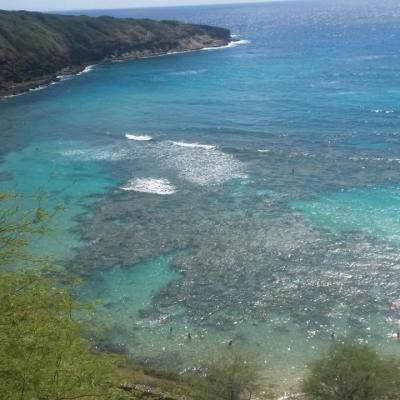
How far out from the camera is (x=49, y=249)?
152 ft

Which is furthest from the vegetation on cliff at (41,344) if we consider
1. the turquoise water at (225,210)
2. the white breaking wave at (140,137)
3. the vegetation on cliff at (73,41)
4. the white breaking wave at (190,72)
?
the white breaking wave at (190,72)

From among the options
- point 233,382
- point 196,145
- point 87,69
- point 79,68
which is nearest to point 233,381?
point 233,382

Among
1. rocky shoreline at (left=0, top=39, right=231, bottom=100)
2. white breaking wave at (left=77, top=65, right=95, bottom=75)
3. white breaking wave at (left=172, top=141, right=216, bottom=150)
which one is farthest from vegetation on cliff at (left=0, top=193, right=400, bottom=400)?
white breaking wave at (left=77, top=65, right=95, bottom=75)

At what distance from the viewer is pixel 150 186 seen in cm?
5959

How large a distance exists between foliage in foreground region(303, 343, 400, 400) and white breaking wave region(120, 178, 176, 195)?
3295 cm

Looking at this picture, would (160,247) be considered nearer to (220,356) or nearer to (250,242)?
(250,242)

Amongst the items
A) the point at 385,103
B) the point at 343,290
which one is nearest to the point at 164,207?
the point at 343,290

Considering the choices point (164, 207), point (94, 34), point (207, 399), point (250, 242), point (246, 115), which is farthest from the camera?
point (94, 34)

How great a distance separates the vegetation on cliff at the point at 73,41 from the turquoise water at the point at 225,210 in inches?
868

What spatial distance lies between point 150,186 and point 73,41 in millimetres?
112292

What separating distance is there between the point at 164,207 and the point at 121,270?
12.4m

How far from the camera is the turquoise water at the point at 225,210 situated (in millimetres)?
35688

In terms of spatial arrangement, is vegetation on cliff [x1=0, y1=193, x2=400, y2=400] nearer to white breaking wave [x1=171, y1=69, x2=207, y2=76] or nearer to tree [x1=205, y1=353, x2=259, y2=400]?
tree [x1=205, y1=353, x2=259, y2=400]

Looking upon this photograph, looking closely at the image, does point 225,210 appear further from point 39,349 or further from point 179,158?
point 39,349
